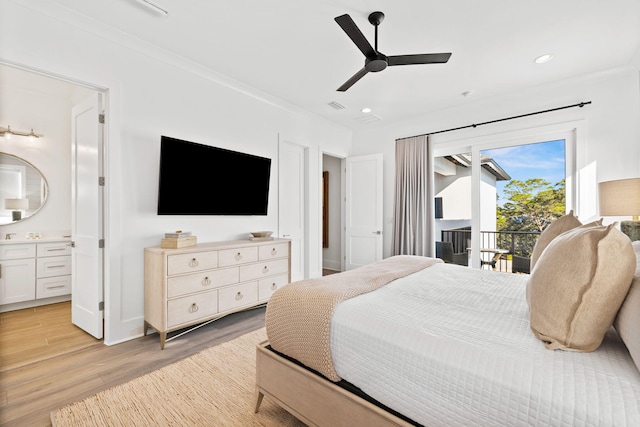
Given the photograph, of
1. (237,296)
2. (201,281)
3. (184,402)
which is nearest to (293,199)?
(237,296)

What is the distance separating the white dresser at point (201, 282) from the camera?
2.47m

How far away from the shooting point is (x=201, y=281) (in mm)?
2676

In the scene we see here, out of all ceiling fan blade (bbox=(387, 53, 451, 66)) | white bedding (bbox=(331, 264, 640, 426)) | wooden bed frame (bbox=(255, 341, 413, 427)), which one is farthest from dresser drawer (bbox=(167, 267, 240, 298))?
ceiling fan blade (bbox=(387, 53, 451, 66))

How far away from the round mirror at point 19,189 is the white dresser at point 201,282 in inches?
95.3

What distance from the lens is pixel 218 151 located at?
3.18m

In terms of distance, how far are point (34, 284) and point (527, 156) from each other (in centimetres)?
653

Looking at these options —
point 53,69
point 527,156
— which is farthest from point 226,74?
point 527,156

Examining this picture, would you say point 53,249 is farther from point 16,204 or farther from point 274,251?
point 274,251

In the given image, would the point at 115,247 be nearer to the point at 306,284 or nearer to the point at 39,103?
the point at 306,284

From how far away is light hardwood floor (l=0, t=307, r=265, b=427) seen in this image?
1731 mm

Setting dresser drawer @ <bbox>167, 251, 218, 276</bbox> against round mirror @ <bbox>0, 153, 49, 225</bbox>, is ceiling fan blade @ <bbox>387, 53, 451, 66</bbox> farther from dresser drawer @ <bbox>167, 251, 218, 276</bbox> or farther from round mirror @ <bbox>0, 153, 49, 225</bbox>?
round mirror @ <bbox>0, 153, 49, 225</bbox>

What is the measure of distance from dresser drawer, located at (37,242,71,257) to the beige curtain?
472 centimetres

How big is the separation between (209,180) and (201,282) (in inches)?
43.8

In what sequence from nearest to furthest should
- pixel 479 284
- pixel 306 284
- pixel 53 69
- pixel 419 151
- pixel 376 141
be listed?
pixel 306 284 → pixel 479 284 → pixel 53 69 → pixel 419 151 → pixel 376 141
